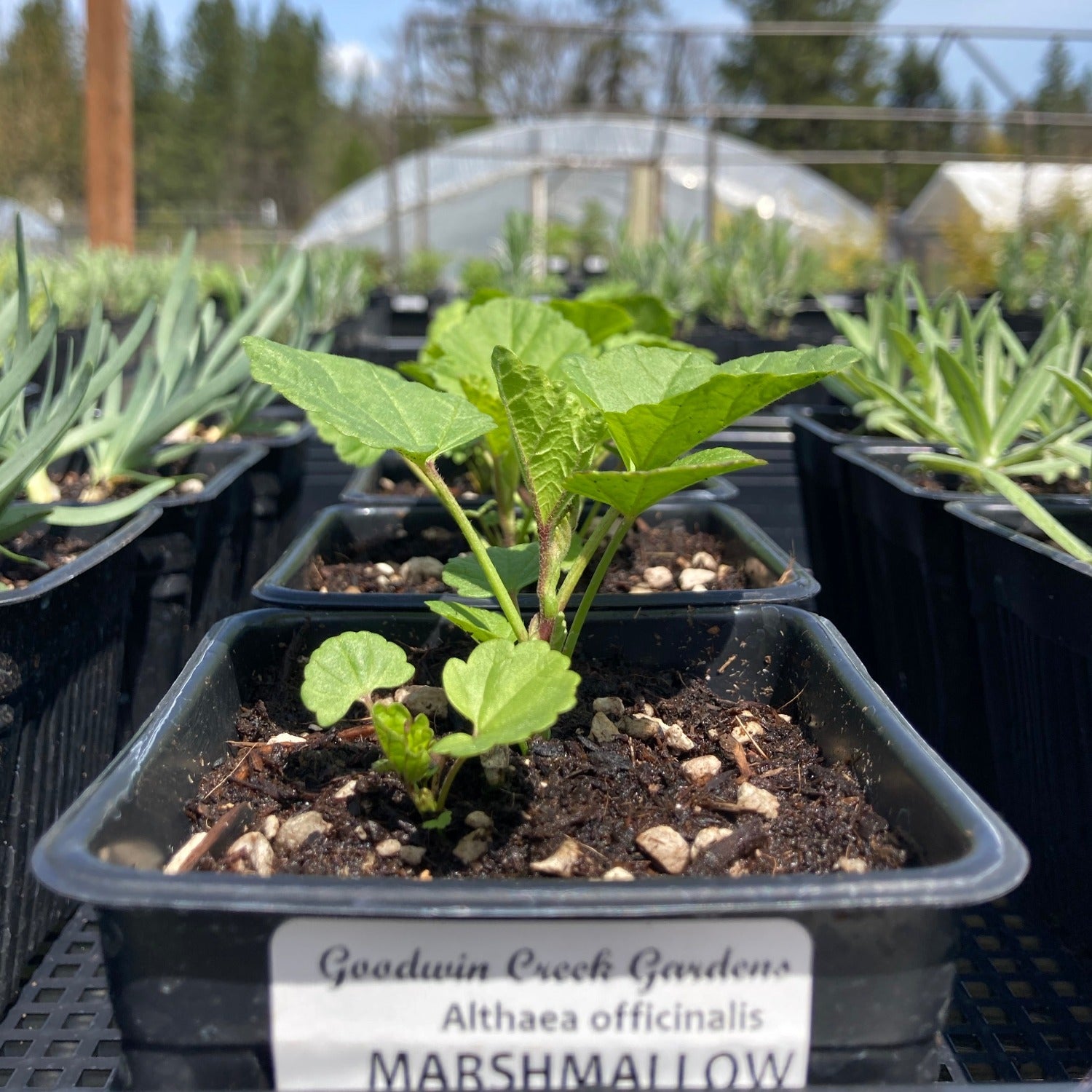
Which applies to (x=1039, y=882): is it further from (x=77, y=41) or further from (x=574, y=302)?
(x=77, y=41)

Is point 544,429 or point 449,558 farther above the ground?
point 544,429

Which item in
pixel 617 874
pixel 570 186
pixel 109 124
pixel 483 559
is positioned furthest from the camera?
pixel 570 186

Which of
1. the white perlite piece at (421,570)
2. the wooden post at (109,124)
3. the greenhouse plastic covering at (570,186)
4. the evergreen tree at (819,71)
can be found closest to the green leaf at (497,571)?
the white perlite piece at (421,570)

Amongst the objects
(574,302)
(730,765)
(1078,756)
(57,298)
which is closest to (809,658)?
(730,765)

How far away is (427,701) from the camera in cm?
60

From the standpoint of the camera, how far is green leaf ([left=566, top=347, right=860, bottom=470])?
1.53 feet

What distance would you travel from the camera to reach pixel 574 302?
3.43 feet

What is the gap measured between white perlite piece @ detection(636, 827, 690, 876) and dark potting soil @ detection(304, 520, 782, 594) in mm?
331

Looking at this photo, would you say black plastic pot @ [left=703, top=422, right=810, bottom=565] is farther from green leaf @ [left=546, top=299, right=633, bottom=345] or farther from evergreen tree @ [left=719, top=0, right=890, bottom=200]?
evergreen tree @ [left=719, top=0, right=890, bottom=200]

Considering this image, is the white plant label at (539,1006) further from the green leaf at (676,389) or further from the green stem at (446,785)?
the green leaf at (676,389)

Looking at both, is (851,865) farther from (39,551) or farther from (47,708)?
(39,551)

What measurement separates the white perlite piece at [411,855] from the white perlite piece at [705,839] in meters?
0.14

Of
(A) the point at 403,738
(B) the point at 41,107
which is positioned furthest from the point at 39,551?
(B) the point at 41,107

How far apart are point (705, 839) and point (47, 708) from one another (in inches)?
19.2
